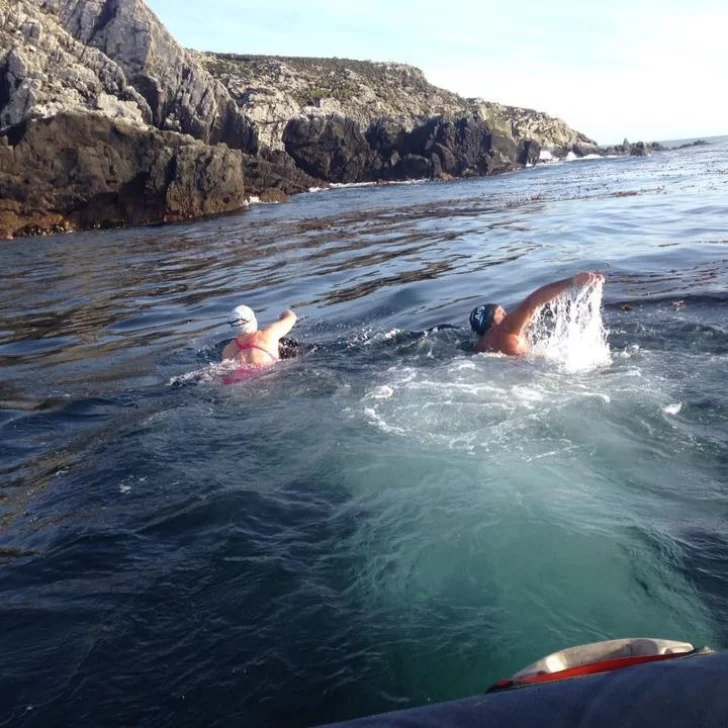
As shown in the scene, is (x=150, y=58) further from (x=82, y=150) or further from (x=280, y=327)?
(x=280, y=327)

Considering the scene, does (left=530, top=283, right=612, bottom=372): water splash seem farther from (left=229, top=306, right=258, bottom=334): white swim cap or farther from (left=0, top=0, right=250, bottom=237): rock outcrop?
(left=0, top=0, right=250, bottom=237): rock outcrop

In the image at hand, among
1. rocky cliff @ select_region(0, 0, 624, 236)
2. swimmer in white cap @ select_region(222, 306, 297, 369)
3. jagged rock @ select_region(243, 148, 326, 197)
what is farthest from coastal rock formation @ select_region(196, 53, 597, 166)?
swimmer in white cap @ select_region(222, 306, 297, 369)

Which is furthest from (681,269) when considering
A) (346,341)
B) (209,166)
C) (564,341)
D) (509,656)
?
(209,166)

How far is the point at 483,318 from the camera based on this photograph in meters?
7.85

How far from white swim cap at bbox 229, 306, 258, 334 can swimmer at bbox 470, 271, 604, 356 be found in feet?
8.68

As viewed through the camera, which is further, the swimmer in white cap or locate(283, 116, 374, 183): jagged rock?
locate(283, 116, 374, 183): jagged rock

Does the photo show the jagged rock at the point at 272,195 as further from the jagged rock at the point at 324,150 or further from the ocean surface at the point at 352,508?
the ocean surface at the point at 352,508

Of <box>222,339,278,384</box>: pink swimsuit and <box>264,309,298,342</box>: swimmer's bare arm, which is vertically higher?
<box>264,309,298,342</box>: swimmer's bare arm

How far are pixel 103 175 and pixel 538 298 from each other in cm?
3023

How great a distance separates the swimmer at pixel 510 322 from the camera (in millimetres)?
6992

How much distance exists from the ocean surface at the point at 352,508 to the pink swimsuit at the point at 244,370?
0.18 meters

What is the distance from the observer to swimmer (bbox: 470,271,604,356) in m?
6.99

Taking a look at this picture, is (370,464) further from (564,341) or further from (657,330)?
(657,330)

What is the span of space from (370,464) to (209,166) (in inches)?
1201
